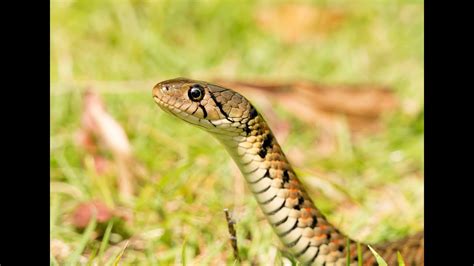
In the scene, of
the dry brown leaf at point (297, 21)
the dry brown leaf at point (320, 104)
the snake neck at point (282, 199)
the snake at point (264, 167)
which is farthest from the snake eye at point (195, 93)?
the dry brown leaf at point (297, 21)

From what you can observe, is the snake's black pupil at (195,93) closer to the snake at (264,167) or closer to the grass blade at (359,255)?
the snake at (264,167)

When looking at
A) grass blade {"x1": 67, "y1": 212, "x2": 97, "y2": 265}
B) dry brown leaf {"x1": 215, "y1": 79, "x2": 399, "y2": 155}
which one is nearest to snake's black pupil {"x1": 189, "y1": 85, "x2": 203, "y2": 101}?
grass blade {"x1": 67, "y1": 212, "x2": 97, "y2": 265}

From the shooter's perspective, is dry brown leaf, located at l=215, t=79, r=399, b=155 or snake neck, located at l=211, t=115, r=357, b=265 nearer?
snake neck, located at l=211, t=115, r=357, b=265

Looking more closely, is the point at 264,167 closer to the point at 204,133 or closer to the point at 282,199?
the point at 282,199

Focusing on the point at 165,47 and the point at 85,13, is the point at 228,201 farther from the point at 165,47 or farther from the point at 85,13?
the point at 85,13

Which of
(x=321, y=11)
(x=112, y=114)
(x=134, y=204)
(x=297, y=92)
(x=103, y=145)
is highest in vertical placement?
(x=321, y=11)

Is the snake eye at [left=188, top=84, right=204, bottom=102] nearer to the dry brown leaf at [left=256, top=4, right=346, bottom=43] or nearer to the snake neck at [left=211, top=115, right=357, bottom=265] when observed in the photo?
the snake neck at [left=211, top=115, right=357, bottom=265]

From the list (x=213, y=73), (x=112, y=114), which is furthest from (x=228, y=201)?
(x=213, y=73)
